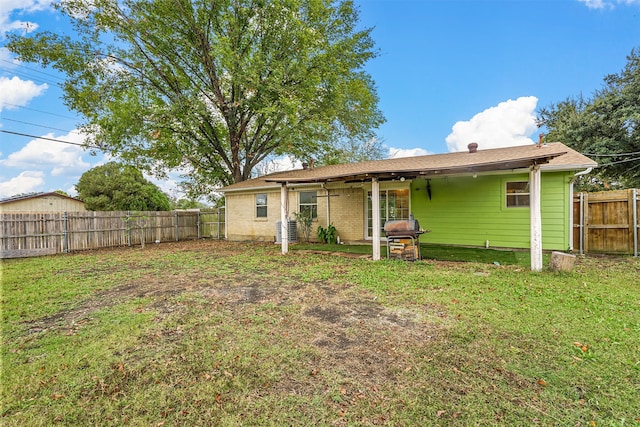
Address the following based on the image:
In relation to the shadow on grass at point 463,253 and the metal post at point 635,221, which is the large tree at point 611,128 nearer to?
the metal post at point 635,221

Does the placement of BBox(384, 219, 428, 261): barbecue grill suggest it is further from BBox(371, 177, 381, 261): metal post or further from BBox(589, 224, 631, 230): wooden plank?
BBox(589, 224, 631, 230): wooden plank

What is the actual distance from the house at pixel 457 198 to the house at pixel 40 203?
18.2m

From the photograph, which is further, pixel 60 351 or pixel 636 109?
pixel 636 109

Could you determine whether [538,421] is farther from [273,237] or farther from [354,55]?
[354,55]

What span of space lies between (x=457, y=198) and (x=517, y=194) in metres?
1.76

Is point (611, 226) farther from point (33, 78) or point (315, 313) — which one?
point (33, 78)

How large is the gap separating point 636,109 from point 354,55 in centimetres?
1493

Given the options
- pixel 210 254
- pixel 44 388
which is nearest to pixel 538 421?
pixel 44 388

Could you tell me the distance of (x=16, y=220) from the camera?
9969 mm

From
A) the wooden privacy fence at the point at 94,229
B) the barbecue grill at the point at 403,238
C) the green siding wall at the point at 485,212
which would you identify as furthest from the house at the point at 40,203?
the green siding wall at the point at 485,212

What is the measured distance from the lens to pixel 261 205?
13.9 m

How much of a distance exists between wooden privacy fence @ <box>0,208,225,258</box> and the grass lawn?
615cm

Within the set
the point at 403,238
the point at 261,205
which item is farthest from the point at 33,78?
the point at 403,238

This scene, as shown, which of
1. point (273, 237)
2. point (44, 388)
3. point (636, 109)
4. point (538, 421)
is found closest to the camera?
point (538, 421)
